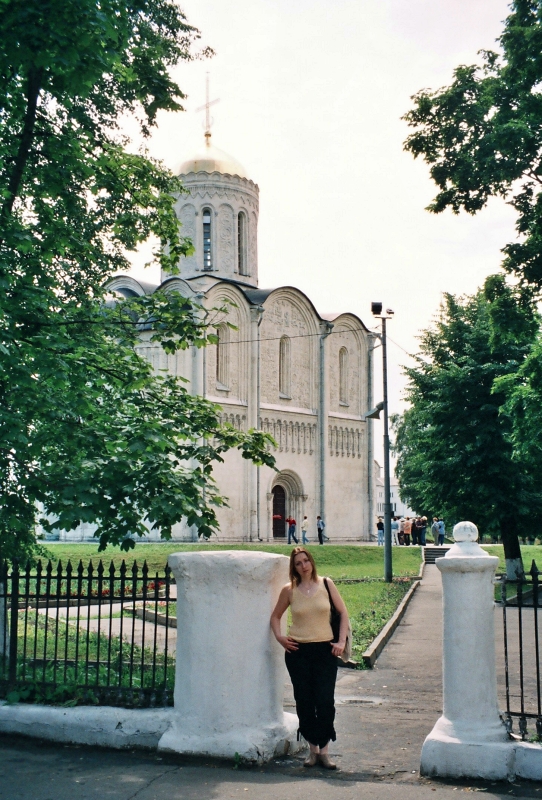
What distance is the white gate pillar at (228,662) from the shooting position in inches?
253

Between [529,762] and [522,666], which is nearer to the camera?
[529,762]

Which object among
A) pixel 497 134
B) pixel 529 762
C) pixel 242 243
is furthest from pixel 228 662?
pixel 242 243

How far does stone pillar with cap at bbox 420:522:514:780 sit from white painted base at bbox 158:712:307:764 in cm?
105

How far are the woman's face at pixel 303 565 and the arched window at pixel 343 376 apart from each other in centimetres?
3978

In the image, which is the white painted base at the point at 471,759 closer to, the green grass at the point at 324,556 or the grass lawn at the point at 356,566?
the grass lawn at the point at 356,566

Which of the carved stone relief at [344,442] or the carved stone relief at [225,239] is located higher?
the carved stone relief at [225,239]

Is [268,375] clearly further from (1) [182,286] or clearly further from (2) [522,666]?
(2) [522,666]

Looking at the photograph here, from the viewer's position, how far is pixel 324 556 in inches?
1282

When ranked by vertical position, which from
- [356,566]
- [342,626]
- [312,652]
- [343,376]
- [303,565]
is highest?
[343,376]

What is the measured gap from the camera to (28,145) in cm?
865

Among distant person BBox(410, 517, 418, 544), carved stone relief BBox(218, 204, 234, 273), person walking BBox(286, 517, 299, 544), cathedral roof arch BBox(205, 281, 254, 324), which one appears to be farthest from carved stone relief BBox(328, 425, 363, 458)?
carved stone relief BBox(218, 204, 234, 273)

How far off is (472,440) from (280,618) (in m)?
17.9

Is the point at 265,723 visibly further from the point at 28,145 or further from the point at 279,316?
the point at 279,316

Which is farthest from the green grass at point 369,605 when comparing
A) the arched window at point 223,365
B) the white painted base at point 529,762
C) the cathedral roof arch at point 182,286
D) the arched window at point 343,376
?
the arched window at point 343,376
